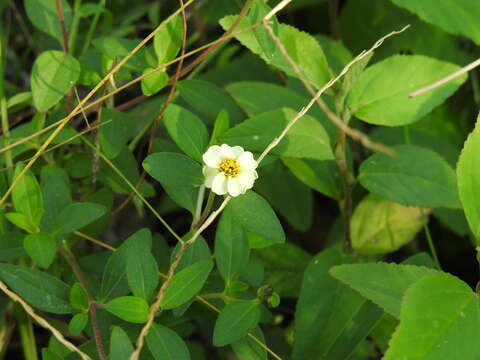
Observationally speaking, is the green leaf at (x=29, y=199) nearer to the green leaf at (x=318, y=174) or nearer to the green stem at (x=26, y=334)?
the green stem at (x=26, y=334)

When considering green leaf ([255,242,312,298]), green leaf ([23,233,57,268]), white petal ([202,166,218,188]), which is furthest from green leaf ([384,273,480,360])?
green leaf ([23,233,57,268])

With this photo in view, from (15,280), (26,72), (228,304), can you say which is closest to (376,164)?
(228,304)

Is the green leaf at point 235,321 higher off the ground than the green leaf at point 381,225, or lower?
higher

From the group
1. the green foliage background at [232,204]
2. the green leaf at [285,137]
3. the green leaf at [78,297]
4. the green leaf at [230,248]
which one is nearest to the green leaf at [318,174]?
the green foliage background at [232,204]

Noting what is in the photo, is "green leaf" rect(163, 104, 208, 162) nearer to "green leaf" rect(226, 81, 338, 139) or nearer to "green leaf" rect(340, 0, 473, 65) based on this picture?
"green leaf" rect(226, 81, 338, 139)

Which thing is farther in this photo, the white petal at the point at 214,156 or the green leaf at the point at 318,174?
the green leaf at the point at 318,174

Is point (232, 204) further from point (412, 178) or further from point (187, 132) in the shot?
point (412, 178)

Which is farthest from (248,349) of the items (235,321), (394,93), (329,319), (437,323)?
(394,93)
